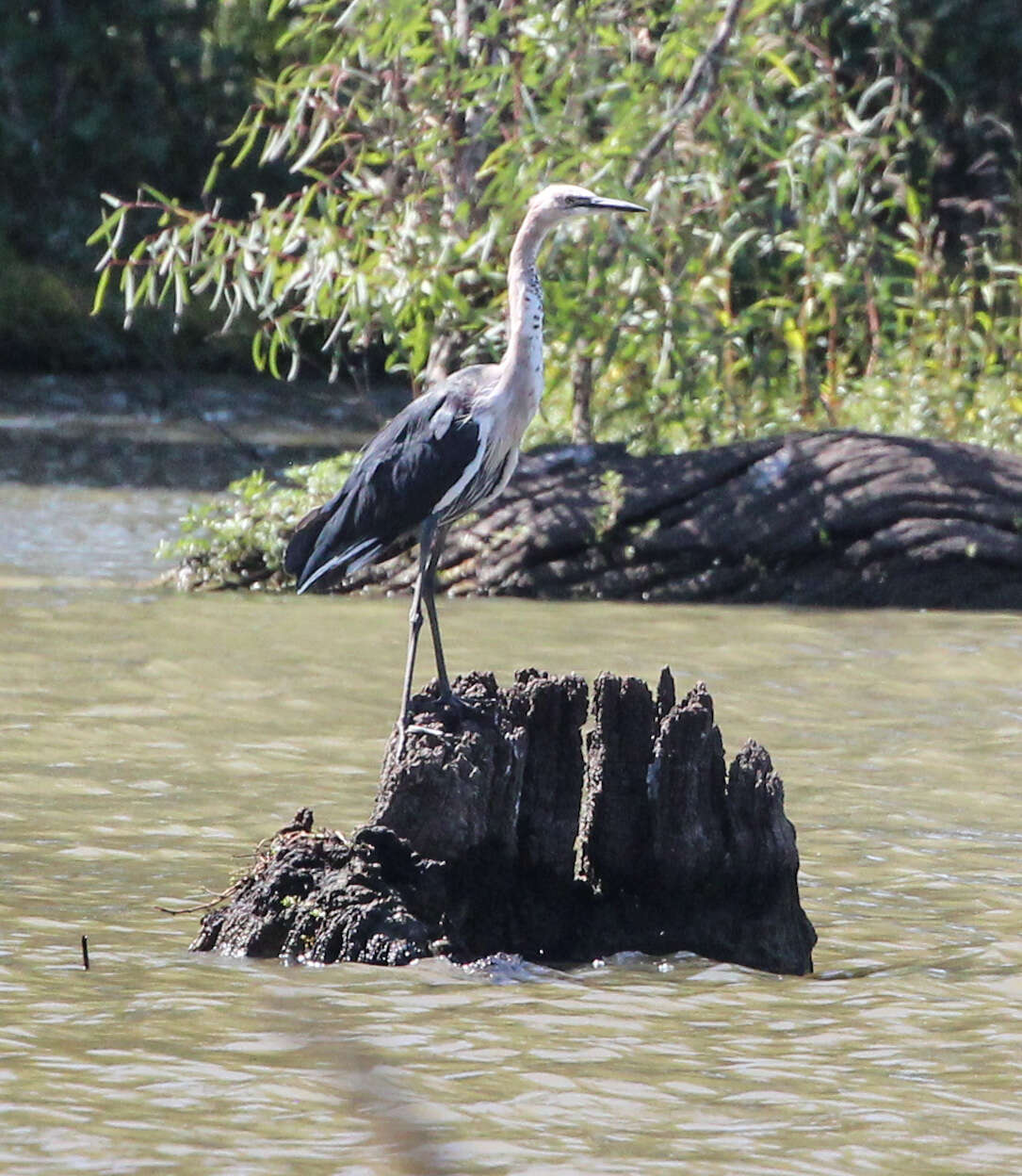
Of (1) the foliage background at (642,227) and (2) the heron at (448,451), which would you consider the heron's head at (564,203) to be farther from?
(1) the foliage background at (642,227)

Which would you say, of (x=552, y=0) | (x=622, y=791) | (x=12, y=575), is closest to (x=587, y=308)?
(x=552, y=0)

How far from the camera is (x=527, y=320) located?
19.7ft

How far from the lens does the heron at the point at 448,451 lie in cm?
599

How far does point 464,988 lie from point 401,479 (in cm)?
208

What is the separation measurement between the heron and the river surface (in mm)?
718

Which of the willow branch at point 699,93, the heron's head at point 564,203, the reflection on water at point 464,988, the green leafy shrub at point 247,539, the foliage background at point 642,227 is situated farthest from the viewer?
the willow branch at point 699,93

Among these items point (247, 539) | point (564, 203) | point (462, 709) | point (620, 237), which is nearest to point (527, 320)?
point (564, 203)

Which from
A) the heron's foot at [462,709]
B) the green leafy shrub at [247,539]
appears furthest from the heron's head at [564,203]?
the green leafy shrub at [247,539]

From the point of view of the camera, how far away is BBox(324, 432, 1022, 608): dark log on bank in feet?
31.3

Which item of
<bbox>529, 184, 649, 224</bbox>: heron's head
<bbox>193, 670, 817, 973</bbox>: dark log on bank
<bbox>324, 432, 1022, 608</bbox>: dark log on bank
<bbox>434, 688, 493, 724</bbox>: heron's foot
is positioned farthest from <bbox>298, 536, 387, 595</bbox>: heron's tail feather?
<bbox>324, 432, 1022, 608</bbox>: dark log on bank

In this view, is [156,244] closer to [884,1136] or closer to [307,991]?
[307,991]

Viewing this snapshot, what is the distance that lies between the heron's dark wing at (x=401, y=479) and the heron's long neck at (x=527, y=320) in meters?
0.15

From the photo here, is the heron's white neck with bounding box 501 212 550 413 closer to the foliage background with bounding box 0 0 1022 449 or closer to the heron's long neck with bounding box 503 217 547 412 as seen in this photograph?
the heron's long neck with bounding box 503 217 547 412

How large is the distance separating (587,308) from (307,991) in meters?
6.44
